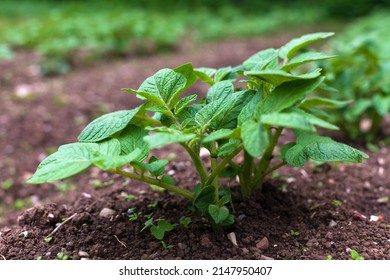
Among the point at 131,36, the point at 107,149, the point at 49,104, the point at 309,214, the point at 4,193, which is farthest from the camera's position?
the point at 131,36

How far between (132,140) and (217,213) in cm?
34

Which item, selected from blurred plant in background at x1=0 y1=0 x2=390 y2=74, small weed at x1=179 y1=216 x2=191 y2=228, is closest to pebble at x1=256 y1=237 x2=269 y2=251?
small weed at x1=179 y1=216 x2=191 y2=228

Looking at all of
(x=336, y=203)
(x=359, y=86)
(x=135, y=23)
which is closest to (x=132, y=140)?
(x=336, y=203)

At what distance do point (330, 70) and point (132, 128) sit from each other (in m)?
1.58

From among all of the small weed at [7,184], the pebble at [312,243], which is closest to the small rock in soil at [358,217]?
the pebble at [312,243]

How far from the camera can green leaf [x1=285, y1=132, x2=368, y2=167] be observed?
141 cm

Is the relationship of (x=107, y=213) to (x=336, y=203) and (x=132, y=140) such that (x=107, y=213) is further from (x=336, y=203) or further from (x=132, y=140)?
(x=336, y=203)

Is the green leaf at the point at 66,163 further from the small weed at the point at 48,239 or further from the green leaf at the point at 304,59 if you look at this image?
the green leaf at the point at 304,59

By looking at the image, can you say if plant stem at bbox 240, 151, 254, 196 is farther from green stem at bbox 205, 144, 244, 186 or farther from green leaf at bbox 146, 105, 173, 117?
green leaf at bbox 146, 105, 173, 117

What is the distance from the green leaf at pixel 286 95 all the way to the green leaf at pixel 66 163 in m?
0.49

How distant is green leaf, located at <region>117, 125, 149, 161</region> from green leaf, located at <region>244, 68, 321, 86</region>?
363mm

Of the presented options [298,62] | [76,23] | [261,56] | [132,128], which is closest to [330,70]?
[261,56]

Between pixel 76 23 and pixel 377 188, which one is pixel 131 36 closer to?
pixel 76 23

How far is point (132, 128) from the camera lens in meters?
1.49
